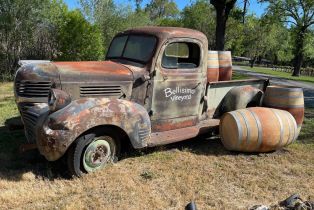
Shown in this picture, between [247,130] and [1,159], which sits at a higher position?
[247,130]

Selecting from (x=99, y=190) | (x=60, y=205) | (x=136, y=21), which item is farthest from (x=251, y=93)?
(x=136, y=21)

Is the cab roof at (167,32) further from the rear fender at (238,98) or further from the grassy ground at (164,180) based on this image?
the grassy ground at (164,180)

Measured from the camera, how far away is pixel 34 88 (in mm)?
5043

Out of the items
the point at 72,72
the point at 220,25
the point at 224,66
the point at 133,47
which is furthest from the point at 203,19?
the point at 72,72

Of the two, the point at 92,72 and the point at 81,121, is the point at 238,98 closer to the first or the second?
the point at 92,72

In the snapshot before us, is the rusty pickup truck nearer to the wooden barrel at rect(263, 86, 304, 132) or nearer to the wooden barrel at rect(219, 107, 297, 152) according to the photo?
the wooden barrel at rect(219, 107, 297, 152)

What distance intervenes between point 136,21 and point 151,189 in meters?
24.1

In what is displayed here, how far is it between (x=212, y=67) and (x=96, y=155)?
287 cm

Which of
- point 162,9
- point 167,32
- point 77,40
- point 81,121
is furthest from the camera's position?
point 162,9

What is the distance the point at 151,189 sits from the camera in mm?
4664

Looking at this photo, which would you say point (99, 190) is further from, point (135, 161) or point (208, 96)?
point (208, 96)

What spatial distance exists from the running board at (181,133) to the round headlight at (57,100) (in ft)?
4.67

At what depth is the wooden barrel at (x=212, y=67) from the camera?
676cm

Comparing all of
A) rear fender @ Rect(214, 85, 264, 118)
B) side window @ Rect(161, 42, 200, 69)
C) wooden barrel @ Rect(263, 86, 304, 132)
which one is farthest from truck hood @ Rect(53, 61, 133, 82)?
wooden barrel @ Rect(263, 86, 304, 132)
